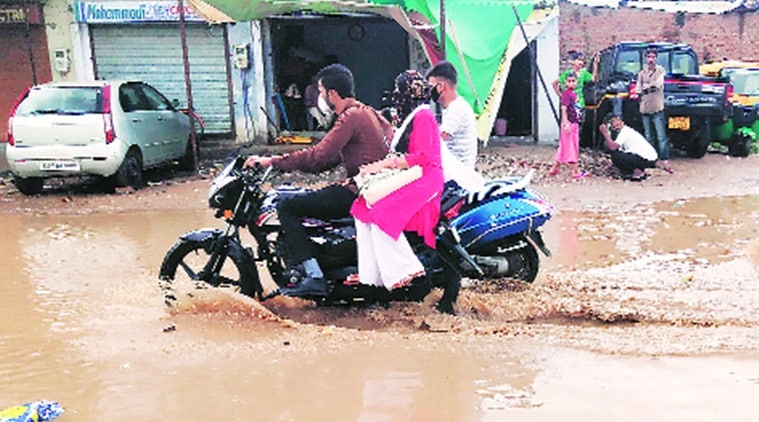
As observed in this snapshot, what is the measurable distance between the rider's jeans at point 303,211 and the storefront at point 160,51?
10273 mm

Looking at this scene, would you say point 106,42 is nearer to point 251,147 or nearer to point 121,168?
point 251,147

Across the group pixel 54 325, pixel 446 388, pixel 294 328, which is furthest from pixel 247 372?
pixel 54 325

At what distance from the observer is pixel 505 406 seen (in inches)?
134

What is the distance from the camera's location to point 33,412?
3193 millimetres

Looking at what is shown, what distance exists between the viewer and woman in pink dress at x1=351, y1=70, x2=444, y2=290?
454cm

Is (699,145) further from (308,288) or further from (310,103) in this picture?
(308,288)

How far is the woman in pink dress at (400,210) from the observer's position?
4.54m

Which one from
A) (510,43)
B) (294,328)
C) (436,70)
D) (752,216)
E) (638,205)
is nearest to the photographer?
(294,328)

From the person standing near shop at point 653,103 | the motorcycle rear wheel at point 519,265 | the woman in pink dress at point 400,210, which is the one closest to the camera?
the woman in pink dress at point 400,210

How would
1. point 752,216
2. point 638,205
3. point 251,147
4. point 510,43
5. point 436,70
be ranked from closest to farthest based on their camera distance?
point 436,70
point 752,216
point 638,205
point 510,43
point 251,147

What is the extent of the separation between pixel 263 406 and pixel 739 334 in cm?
282

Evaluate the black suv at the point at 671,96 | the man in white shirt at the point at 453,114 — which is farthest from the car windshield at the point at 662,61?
the man in white shirt at the point at 453,114

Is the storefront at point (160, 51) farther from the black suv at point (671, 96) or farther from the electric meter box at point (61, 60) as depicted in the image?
Answer: the black suv at point (671, 96)

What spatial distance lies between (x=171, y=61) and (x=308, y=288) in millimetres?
10995
